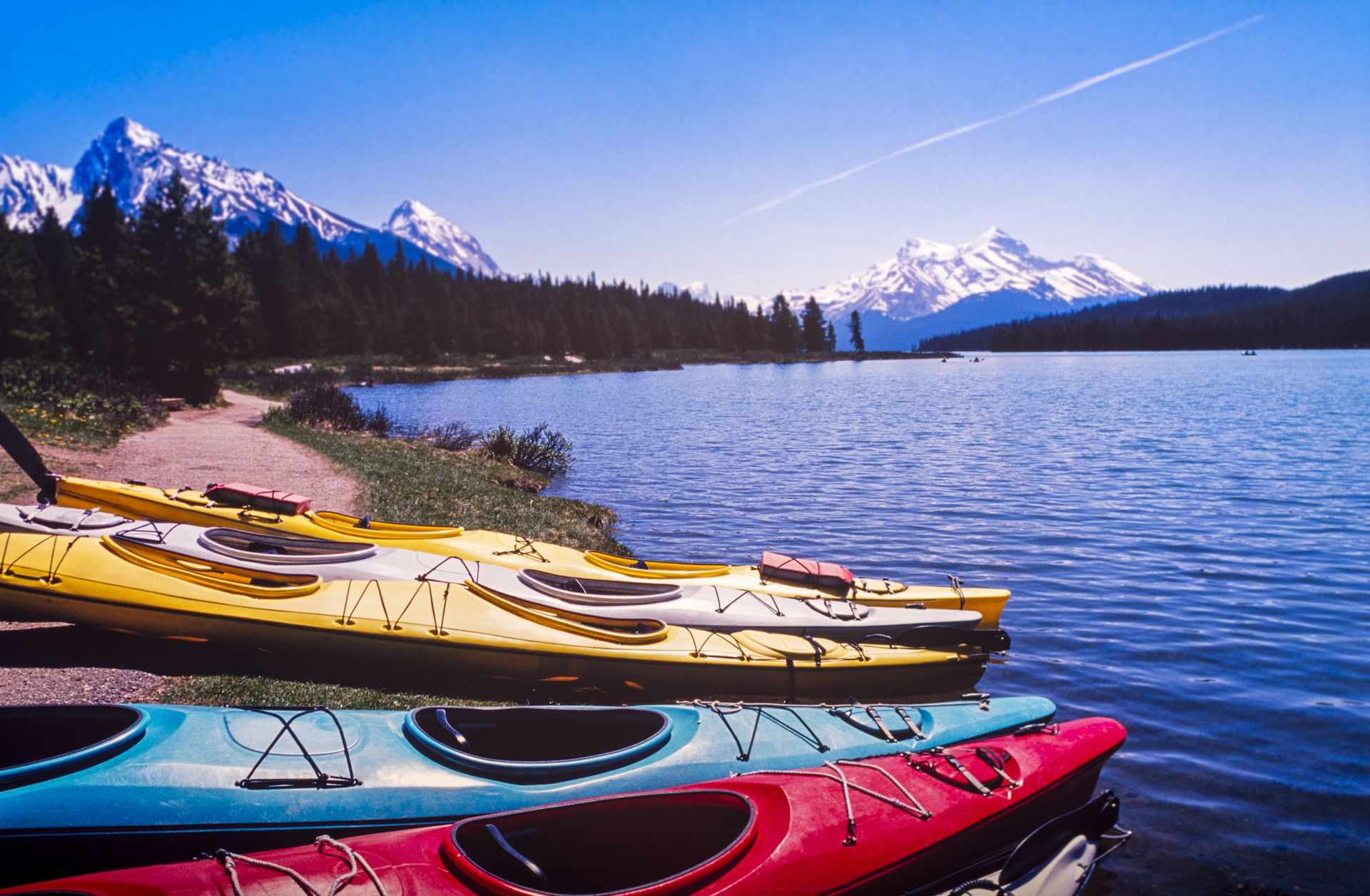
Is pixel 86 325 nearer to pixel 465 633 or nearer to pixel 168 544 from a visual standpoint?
pixel 168 544

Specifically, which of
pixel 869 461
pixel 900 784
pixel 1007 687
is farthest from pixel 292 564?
pixel 869 461

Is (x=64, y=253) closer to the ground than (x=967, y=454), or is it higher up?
higher up

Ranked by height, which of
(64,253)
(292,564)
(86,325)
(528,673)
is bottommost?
(528,673)

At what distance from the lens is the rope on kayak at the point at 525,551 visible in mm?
9266

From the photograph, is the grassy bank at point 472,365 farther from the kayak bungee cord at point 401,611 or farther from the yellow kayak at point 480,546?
the kayak bungee cord at point 401,611

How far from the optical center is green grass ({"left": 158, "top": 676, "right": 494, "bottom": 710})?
6449 mm

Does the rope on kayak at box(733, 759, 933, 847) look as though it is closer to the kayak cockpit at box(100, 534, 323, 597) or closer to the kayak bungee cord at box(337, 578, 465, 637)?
the kayak bungee cord at box(337, 578, 465, 637)

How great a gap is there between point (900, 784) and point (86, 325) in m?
48.8

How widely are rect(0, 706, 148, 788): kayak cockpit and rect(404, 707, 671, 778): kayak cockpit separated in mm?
1565

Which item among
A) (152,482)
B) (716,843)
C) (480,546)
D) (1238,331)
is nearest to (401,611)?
(480,546)

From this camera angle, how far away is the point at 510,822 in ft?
12.1

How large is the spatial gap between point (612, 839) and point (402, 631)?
382cm

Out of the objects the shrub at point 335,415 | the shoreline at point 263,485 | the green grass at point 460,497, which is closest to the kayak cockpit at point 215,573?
the shoreline at point 263,485

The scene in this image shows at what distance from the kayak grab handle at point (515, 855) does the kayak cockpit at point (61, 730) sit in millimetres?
2327
